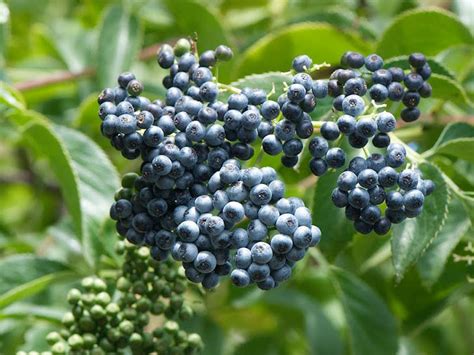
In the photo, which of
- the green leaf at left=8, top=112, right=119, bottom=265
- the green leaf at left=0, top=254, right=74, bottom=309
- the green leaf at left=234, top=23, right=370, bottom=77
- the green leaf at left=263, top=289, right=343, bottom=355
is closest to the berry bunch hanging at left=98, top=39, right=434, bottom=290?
the green leaf at left=8, top=112, right=119, bottom=265

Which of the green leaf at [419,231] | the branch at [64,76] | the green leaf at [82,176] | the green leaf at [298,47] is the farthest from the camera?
the branch at [64,76]

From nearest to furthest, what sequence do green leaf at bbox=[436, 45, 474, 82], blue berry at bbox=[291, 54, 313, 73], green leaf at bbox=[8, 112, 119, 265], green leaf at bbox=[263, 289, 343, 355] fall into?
blue berry at bbox=[291, 54, 313, 73] → green leaf at bbox=[8, 112, 119, 265] → green leaf at bbox=[436, 45, 474, 82] → green leaf at bbox=[263, 289, 343, 355]

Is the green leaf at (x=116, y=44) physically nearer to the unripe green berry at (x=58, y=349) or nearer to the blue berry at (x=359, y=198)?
the unripe green berry at (x=58, y=349)

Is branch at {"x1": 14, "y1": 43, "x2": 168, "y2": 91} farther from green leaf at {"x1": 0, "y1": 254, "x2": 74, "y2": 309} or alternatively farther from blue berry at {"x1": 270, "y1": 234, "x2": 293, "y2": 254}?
blue berry at {"x1": 270, "y1": 234, "x2": 293, "y2": 254}

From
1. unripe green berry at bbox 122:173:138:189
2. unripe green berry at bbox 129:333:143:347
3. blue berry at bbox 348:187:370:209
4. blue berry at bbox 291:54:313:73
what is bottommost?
unripe green berry at bbox 129:333:143:347

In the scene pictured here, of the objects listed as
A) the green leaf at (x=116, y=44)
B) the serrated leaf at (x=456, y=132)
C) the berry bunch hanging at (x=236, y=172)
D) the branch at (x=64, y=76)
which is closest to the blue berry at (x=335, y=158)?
the berry bunch hanging at (x=236, y=172)

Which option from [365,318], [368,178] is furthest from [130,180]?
[365,318]
